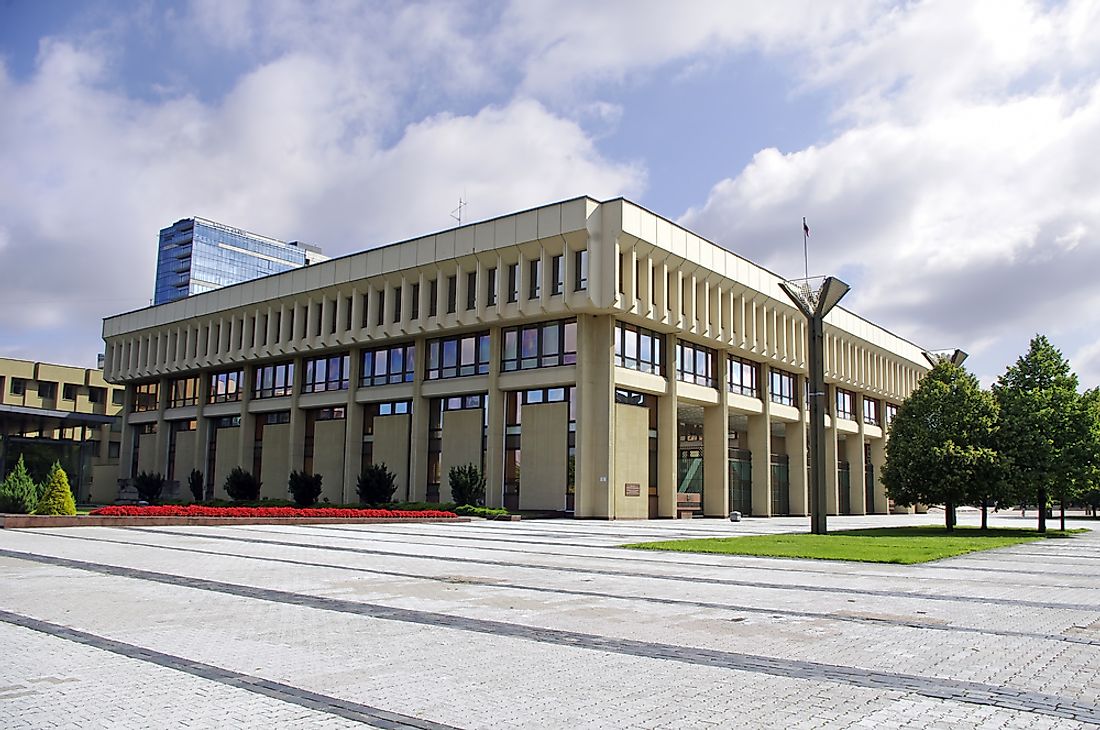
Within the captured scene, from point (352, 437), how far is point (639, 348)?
19187 millimetres

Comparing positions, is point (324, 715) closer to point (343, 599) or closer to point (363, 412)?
point (343, 599)

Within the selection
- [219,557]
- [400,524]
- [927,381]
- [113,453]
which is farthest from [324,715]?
[113,453]

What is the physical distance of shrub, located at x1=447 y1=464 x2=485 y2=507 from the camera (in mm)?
42750

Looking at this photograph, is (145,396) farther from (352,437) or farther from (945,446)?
(945,446)

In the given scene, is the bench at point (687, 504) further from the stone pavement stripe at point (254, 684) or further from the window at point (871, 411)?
the stone pavement stripe at point (254, 684)

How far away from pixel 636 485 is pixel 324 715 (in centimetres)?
3862

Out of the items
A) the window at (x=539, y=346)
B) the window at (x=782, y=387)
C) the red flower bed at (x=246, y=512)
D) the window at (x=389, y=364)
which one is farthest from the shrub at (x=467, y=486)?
the window at (x=782, y=387)

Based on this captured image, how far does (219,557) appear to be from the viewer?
18.1 metres

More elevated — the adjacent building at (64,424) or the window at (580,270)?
the window at (580,270)

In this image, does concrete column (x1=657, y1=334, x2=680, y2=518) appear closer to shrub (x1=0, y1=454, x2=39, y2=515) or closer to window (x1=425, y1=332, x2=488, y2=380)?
window (x1=425, y1=332, x2=488, y2=380)

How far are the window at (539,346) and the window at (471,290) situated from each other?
8.46 feet

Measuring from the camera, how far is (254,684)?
6.90 metres

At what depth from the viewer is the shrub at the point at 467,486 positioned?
42.8m

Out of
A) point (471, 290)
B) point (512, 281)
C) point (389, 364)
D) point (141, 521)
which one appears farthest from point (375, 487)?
point (141, 521)
